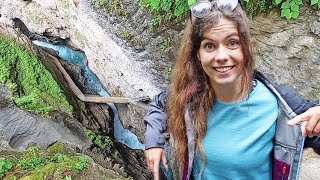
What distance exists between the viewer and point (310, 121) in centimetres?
144

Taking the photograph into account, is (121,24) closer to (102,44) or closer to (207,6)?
(102,44)

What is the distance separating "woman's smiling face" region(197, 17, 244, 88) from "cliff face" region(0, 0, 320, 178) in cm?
385

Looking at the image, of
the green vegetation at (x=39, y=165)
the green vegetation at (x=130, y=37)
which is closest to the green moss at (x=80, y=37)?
the green vegetation at (x=130, y=37)

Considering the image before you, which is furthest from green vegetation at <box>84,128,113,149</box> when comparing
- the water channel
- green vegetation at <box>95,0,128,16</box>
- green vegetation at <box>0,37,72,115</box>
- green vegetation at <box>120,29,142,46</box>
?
green vegetation at <box>95,0,128,16</box>

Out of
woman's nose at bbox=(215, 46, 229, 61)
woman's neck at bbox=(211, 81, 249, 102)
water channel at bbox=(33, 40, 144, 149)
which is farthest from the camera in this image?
water channel at bbox=(33, 40, 144, 149)

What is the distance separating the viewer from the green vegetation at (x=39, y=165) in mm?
3189

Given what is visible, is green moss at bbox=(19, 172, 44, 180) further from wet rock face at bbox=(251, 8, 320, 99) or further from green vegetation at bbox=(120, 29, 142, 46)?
green vegetation at bbox=(120, 29, 142, 46)

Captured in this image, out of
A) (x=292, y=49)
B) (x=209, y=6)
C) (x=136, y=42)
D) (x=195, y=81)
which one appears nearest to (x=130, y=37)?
(x=136, y=42)

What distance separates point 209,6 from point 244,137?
626mm

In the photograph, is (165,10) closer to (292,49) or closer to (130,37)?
(130,37)

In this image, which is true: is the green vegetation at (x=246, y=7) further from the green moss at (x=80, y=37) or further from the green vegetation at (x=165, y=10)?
the green moss at (x=80, y=37)

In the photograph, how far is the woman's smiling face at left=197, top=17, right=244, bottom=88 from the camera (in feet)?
5.35

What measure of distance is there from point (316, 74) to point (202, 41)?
4.01 m

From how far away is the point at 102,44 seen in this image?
669 centimetres
